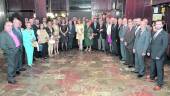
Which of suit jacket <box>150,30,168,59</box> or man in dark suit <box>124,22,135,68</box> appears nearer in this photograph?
suit jacket <box>150,30,168,59</box>

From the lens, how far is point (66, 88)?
20.4ft

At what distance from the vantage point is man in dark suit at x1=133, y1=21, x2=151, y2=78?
22.4 feet

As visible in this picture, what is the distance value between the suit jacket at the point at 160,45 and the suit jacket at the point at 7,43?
11.2 ft

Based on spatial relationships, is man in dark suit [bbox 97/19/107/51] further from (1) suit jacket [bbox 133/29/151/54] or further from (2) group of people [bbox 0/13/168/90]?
(1) suit jacket [bbox 133/29/151/54]

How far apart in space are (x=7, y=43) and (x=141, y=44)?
3.41 meters

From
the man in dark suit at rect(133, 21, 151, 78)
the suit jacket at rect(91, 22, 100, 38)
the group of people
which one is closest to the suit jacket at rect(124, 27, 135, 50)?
the group of people

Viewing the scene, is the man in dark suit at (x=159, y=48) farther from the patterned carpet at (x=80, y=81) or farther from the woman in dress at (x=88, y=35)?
the woman in dress at (x=88, y=35)

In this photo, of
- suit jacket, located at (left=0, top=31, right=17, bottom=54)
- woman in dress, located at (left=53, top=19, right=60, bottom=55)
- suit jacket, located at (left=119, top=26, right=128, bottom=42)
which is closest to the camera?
suit jacket, located at (left=0, top=31, right=17, bottom=54)

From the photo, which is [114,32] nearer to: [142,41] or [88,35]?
[88,35]

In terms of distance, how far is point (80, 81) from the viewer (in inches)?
267

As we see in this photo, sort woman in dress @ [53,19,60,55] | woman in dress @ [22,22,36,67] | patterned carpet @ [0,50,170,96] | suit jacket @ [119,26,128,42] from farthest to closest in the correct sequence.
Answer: woman in dress @ [53,19,60,55] → suit jacket @ [119,26,128,42] → woman in dress @ [22,22,36,67] → patterned carpet @ [0,50,170,96]

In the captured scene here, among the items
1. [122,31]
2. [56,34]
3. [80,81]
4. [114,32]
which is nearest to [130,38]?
[122,31]

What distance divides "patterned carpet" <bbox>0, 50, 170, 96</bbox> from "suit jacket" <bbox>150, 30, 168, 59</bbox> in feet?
2.69

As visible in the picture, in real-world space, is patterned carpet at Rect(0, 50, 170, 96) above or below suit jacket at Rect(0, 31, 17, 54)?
below
